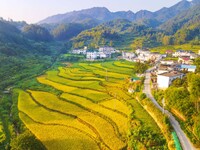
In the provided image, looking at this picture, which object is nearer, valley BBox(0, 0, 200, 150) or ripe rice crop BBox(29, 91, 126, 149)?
valley BBox(0, 0, 200, 150)

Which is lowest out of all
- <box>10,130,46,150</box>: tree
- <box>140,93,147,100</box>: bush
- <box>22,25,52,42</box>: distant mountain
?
<box>10,130,46,150</box>: tree

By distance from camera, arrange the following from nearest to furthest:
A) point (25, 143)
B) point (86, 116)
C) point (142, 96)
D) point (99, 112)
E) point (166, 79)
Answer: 1. point (25, 143)
2. point (86, 116)
3. point (99, 112)
4. point (142, 96)
5. point (166, 79)

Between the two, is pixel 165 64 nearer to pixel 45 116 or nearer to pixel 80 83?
pixel 80 83

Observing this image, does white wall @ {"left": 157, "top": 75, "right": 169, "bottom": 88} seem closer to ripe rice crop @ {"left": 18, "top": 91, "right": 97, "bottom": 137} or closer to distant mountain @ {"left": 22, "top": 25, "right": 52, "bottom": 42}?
ripe rice crop @ {"left": 18, "top": 91, "right": 97, "bottom": 137}

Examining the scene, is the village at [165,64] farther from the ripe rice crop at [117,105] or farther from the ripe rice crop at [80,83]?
the ripe rice crop at [80,83]

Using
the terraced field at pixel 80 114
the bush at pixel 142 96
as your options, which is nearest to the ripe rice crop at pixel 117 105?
the terraced field at pixel 80 114

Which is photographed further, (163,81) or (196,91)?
(163,81)

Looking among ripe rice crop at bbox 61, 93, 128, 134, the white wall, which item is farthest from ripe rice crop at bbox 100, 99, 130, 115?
the white wall

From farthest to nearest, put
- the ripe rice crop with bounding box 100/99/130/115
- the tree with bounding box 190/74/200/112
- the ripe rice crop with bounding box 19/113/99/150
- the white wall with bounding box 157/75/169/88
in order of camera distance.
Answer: the white wall with bounding box 157/75/169/88 → the ripe rice crop with bounding box 100/99/130/115 → the tree with bounding box 190/74/200/112 → the ripe rice crop with bounding box 19/113/99/150

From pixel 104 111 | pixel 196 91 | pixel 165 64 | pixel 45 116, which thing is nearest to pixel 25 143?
pixel 45 116
